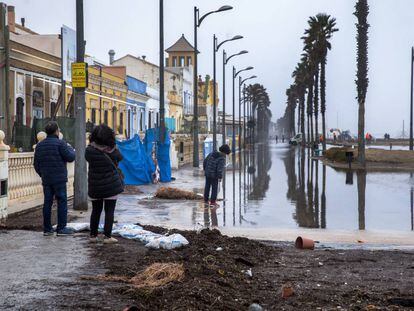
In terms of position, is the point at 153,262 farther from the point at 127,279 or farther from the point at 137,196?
the point at 137,196

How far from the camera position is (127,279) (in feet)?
23.2

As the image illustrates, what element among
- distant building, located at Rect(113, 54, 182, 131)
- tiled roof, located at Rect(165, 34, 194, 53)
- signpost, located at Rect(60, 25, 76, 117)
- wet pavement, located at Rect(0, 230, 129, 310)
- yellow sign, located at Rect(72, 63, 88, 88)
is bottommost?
wet pavement, located at Rect(0, 230, 129, 310)

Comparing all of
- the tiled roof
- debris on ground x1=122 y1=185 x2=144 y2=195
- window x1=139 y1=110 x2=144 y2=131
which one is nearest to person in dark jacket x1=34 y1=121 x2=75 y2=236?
debris on ground x1=122 y1=185 x2=144 y2=195

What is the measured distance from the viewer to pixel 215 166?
1753 centimetres

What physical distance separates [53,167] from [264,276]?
3.93 m

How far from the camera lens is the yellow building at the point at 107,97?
41125 millimetres

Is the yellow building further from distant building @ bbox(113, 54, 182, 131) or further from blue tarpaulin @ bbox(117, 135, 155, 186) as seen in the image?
distant building @ bbox(113, 54, 182, 131)

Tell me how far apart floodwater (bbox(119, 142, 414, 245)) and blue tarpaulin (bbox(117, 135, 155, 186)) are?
1414 mm

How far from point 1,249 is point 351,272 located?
4.59 m

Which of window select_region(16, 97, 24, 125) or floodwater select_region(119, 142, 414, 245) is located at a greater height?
window select_region(16, 97, 24, 125)

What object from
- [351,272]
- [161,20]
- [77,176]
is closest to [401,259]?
[351,272]

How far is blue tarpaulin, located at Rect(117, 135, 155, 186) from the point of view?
76.3ft

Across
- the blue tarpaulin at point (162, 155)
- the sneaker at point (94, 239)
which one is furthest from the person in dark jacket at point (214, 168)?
the blue tarpaulin at point (162, 155)

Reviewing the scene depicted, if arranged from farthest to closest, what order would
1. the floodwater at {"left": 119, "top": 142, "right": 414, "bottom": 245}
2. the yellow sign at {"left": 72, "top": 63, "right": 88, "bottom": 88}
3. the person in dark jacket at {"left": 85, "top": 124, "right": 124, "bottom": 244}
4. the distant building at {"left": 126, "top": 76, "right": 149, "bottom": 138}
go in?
the distant building at {"left": 126, "top": 76, "right": 149, "bottom": 138} → the yellow sign at {"left": 72, "top": 63, "right": 88, "bottom": 88} → the floodwater at {"left": 119, "top": 142, "right": 414, "bottom": 245} → the person in dark jacket at {"left": 85, "top": 124, "right": 124, "bottom": 244}
